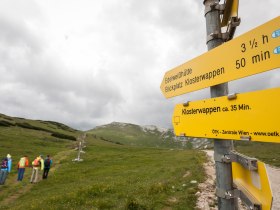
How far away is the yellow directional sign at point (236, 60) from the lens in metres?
3.26

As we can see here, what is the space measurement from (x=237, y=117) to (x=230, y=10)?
2.07 m

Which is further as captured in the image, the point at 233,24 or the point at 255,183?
the point at 233,24

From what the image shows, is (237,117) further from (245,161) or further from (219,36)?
(219,36)

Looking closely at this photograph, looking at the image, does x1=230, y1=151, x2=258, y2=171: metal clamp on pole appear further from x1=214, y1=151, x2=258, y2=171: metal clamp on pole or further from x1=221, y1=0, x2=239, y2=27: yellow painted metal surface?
x1=221, y1=0, x2=239, y2=27: yellow painted metal surface

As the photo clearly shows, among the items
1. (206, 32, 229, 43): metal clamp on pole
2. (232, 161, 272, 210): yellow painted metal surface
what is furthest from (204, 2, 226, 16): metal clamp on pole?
(232, 161, 272, 210): yellow painted metal surface

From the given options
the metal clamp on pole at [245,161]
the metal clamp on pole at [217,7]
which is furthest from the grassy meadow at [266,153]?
the metal clamp on pole at [217,7]

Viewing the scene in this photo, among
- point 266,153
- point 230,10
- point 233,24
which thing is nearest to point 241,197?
point 233,24

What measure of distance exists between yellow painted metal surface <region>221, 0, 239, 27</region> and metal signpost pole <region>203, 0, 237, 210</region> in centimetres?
21

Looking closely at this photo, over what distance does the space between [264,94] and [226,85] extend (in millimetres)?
936

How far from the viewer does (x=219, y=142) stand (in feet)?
12.8

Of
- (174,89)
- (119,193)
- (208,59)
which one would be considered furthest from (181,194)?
(208,59)

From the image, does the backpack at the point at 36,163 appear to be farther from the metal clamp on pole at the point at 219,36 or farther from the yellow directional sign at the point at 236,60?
the metal clamp on pole at the point at 219,36

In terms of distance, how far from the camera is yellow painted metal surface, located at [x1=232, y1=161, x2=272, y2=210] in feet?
9.52

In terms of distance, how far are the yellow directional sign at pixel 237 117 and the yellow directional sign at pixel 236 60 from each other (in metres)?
0.39
